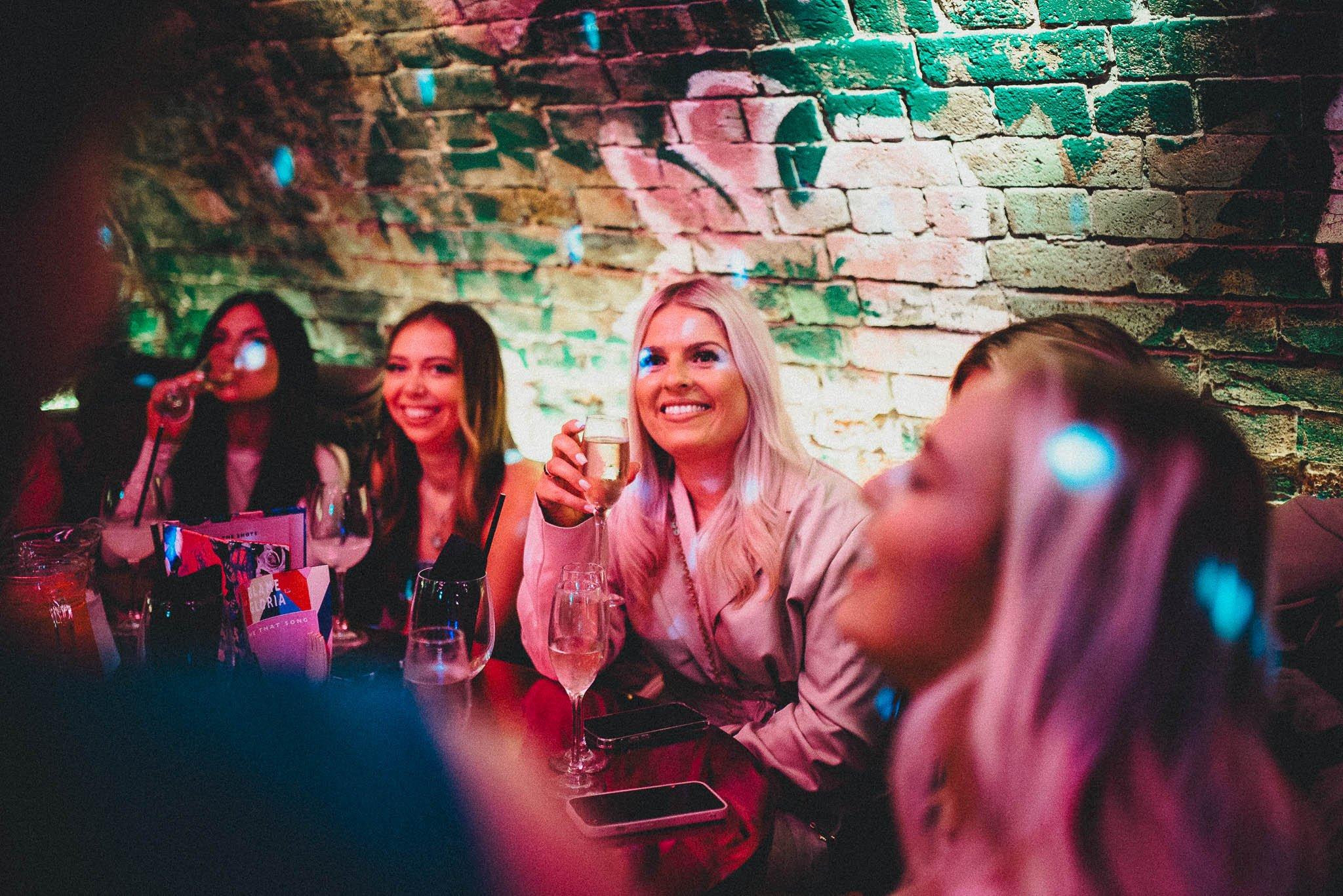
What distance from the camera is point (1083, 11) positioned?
6.57 ft

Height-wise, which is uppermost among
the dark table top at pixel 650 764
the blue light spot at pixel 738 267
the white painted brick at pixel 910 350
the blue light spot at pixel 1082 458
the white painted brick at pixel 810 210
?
the white painted brick at pixel 810 210

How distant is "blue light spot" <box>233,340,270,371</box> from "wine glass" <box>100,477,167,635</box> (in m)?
1.09

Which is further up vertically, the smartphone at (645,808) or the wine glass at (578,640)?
the wine glass at (578,640)

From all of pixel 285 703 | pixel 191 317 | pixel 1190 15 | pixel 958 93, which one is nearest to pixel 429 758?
pixel 285 703

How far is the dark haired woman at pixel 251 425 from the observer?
2867 mm

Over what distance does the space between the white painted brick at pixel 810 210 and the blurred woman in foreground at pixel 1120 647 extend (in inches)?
78.6

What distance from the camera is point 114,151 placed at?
614 millimetres

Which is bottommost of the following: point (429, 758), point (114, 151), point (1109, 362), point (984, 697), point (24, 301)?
→ point (429, 758)

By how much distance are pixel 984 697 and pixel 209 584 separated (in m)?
1.22

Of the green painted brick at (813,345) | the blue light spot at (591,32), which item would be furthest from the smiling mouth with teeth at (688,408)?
the blue light spot at (591,32)

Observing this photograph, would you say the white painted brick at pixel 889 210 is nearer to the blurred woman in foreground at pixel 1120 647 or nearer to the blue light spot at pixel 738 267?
the blue light spot at pixel 738 267

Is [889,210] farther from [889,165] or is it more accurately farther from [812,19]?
[812,19]

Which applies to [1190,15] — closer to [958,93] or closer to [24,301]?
[958,93]

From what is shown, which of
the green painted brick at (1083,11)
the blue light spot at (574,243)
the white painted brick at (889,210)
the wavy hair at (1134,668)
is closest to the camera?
the wavy hair at (1134,668)
